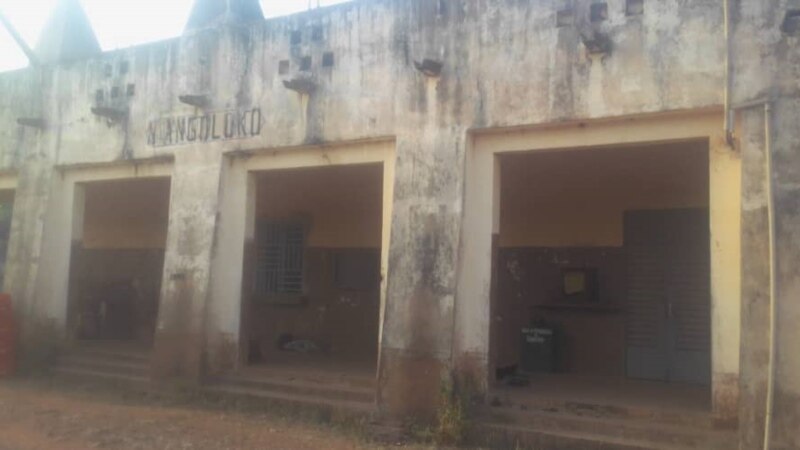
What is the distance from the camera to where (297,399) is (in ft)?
30.7

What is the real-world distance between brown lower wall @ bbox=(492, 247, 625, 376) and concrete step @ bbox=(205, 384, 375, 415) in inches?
86.3

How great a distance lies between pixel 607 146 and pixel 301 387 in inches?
181

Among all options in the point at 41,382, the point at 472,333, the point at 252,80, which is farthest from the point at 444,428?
the point at 41,382

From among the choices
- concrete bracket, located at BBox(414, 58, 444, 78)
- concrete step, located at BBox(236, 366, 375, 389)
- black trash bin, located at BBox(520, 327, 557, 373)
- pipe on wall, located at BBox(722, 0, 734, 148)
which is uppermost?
concrete bracket, located at BBox(414, 58, 444, 78)

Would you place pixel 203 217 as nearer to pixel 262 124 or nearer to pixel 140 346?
pixel 262 124

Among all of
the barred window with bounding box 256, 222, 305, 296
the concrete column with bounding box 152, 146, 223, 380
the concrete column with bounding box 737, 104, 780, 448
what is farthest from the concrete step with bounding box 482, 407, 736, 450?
the barred window with bounding box 256, 222, 305, 296

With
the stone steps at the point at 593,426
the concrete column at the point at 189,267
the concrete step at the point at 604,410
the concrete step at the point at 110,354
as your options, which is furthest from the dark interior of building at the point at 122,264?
the stone steps at the point at 593,426

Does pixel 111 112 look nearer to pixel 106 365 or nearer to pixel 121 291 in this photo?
pixel 106 365

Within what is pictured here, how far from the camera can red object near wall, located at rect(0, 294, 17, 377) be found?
1205 centimetres

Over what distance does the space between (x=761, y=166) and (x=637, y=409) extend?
2.60m

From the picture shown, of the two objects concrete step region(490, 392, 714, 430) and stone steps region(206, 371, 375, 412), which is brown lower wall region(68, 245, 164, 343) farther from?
concrete step region(490, 392, 714, 430)

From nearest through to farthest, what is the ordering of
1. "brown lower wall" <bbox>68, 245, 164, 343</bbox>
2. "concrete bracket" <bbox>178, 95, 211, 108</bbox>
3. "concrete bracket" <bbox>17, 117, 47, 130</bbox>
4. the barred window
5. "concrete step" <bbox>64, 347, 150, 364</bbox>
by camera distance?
"concrete bracket" <bbox>178, 95, 211, 108</bbox> → "concrete step" <bbox>64, 347, 150, 364</bbox> → "concrete bracket" <bbox>17, 117, 47, 130</bbox> → the barred window → "brown lower wall" <bbox>68, 245, 164, 343</bbox>

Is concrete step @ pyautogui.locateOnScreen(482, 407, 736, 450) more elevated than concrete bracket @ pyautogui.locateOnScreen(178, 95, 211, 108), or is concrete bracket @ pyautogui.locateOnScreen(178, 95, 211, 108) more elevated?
concrete bracket @ pyautogui.locateOnScreen(178, 95, 211, 108)

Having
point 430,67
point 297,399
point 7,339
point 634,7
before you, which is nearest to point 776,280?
point 634,7
